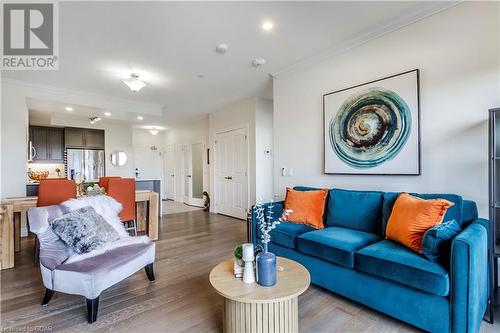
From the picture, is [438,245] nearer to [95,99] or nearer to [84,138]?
[95,99]

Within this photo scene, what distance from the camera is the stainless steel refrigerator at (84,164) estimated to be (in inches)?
267

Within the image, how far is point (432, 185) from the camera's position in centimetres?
244

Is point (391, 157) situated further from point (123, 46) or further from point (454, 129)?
point (123, 46)

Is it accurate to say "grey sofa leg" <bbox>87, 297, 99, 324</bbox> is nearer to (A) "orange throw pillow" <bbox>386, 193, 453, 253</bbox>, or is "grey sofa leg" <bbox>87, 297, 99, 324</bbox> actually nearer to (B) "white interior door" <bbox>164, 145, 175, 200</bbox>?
(A) "orange throw pillow" <bbox>386, 193, 453, 253</bbox>

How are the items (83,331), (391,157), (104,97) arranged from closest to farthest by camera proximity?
(83,331), (391,157), (104,97)

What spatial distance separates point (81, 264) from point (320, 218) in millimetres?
2326

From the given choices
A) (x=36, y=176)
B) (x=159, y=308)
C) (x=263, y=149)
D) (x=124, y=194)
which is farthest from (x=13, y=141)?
(x=263, y=149)

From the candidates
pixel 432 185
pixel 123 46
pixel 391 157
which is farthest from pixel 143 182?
pixel 432 185

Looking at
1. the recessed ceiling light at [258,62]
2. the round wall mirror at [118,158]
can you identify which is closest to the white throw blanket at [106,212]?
the recessed ceiling light at [258,62]

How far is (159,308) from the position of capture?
2.12 metres

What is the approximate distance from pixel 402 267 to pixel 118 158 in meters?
7.56

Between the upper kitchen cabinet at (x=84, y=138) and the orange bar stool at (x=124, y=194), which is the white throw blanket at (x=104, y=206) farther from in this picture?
the upper kitchen cabinet at (x=84, y=138)

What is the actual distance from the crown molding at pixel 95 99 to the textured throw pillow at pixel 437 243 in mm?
5709

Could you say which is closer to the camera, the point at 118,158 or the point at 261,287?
the point at 261,287
